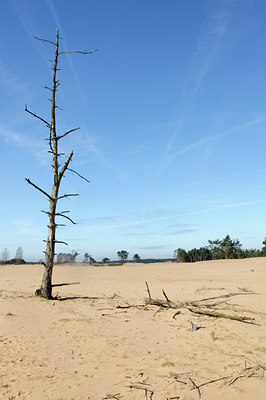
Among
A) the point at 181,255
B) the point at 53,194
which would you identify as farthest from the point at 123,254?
the point at 53,194

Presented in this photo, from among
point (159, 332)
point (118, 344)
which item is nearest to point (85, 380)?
point (118, 344)

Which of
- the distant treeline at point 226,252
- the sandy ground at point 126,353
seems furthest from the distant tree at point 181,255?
the sandy ground at point 126,353

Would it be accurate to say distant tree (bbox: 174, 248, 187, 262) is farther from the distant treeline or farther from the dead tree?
the dead tree

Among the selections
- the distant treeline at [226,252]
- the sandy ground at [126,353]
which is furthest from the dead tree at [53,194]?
the distant treeline at [226,252]

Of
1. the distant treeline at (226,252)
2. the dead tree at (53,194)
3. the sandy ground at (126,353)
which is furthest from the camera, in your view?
the distant treeline at (226,252)

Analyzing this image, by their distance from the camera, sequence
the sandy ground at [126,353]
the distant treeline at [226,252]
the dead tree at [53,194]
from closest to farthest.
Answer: the sandy ground at [126,353]
the dead tree at [53,194]
the distant treeline at [226,252]

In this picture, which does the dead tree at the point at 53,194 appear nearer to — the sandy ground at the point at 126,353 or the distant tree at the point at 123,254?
the sandy ground at the point at 126,353

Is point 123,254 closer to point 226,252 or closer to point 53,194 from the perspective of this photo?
point 226,252

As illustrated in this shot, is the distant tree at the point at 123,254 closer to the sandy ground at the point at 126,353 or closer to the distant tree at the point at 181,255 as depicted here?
the distant tree at the point at 181,255

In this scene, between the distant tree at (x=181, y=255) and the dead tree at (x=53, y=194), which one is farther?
the distant tree at (x=181, y=255)

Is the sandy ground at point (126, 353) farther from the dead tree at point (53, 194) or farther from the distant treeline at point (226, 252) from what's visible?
the distant treeline at point (226, 252)

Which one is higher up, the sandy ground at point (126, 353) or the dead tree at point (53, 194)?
the dead tree at point (53, 194)

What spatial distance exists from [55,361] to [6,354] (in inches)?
36.8

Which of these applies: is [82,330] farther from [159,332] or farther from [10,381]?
[10,381]
